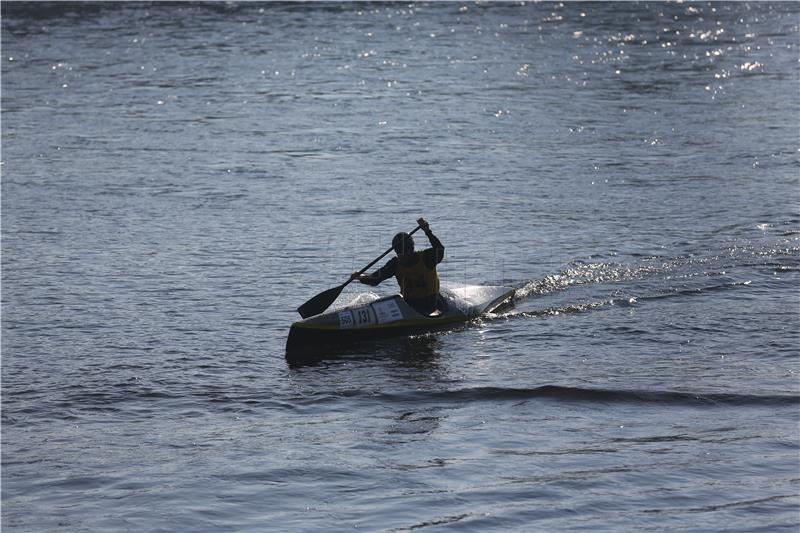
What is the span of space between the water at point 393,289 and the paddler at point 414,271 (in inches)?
31.2

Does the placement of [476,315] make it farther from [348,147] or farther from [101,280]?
[348,147]

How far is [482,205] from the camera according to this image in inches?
1046

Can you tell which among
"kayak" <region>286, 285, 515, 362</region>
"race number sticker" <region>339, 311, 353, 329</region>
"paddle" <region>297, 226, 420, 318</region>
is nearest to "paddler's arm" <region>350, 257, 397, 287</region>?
"paddle" <region>297, 226, 420, 318</region>

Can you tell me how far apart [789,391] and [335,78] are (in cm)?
2889

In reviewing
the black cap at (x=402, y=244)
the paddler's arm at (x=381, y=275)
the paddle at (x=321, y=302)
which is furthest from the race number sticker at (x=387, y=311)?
the black cap at (x=402, y=244)

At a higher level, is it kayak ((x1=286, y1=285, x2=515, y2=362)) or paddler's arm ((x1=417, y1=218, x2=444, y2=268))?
paddler's arm ((x1=417, y1=218, x2=444, y2=268))

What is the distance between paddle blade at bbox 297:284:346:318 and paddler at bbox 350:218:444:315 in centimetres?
40

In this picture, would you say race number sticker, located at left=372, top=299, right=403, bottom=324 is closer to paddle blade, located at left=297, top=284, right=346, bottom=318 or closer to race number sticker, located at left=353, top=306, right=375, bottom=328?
race number sticker, located at left=353, top=306, right=375, bottom=328

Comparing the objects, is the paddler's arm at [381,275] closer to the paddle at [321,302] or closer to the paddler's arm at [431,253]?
the paddle at [321,302]

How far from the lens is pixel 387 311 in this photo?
17438 mm

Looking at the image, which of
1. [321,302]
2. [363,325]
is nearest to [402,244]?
[363,325]

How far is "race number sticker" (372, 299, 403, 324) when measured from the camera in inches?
685

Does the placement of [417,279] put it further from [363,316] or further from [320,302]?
[320,302]

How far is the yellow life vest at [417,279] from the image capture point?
58.1 ft
